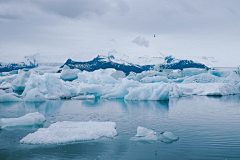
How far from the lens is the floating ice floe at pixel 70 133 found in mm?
6300

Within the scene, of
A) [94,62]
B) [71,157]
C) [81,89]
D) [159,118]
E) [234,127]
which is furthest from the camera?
[94,62]

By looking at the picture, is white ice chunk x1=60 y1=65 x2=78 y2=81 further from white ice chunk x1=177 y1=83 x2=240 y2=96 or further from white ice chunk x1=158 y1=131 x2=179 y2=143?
white ice chunk x1=158 y1=131 x2=179 y2=143

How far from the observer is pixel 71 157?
5.16 meters

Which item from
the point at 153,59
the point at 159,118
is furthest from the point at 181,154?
the point at 153,59

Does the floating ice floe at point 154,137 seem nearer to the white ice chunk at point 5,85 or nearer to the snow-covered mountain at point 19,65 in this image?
the white ice chunk at point 5,85

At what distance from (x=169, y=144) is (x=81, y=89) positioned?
15141mm

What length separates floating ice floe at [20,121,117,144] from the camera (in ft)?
20.7

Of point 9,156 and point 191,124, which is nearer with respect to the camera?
point 9,156

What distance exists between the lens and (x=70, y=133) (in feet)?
22.6

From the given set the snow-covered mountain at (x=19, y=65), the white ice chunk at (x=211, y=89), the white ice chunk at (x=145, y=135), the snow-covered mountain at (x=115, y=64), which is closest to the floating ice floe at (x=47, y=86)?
the white ice chunk at (x=211, y=89)

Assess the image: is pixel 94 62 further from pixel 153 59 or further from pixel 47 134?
pixel 47 134

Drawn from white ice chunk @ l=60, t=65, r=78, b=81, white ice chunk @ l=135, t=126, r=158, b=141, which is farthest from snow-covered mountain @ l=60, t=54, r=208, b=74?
white ice chunk @ l=135, t=126, r=158, b=141

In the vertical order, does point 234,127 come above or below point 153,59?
below

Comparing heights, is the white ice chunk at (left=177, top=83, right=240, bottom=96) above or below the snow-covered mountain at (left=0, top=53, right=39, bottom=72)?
below
